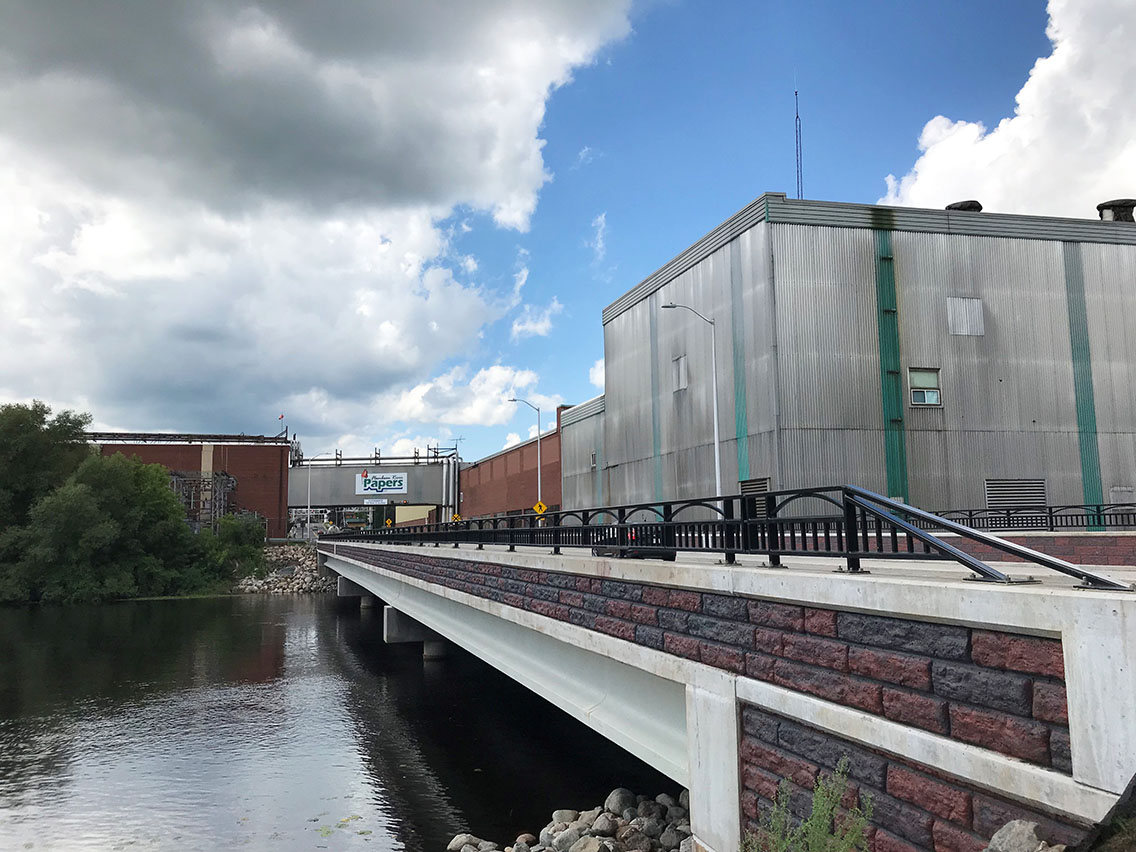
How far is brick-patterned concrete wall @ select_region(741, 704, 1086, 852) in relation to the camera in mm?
4070

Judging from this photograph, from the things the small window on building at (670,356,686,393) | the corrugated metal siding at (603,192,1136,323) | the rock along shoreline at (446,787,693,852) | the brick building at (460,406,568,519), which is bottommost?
the rock along shoreline at (446,787,693,852)

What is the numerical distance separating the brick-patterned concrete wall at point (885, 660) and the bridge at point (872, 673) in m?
0.01

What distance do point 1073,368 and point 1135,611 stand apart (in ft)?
99.5

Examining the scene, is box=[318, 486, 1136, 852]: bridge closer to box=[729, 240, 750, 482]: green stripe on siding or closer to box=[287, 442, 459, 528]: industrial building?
box=[729, 240, 750, 482]: green stripe on siding

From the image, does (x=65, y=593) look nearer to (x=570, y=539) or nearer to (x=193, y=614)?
(x=193, y=614)

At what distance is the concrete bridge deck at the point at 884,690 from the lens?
3605 millimetres

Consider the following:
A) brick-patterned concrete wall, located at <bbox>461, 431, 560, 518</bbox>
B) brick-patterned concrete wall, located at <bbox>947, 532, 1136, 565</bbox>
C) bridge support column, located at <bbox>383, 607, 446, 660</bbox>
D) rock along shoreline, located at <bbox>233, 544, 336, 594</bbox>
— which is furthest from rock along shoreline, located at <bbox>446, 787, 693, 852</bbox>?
rock along shoreline, located at <bbox>233, 544, 336, 594</bbox>

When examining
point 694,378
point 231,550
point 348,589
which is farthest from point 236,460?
point 694,378

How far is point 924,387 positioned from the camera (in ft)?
90.9

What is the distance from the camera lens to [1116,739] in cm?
343

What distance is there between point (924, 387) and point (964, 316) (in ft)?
10.3

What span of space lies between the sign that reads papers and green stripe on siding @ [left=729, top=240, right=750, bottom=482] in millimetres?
59060

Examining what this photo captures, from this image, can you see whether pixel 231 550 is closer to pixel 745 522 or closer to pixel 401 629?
pixel 401 629

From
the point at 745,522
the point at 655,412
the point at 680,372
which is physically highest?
the point at 680,372
